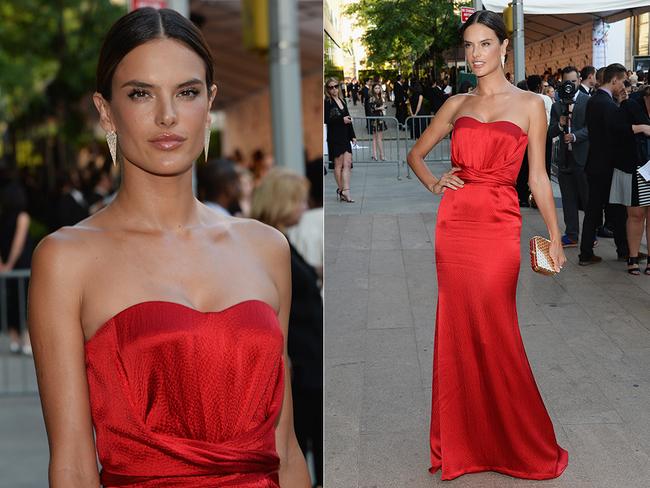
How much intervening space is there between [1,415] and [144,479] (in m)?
5.86

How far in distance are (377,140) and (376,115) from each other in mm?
120

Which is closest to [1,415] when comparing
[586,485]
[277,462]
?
[586,485]

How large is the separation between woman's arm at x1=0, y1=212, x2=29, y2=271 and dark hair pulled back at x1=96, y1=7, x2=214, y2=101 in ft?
16.6

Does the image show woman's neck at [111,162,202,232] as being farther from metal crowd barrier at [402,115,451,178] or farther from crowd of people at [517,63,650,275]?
crowd of people at [517,63,650,275]

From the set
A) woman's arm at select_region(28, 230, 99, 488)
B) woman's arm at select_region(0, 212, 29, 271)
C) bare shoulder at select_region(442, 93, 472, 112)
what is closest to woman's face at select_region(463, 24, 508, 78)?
bare shoulder at select_region(442, 93, 472, 112)

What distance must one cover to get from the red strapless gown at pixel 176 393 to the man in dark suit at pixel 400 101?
2.54 m

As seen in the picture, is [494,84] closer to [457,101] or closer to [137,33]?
[457,101]

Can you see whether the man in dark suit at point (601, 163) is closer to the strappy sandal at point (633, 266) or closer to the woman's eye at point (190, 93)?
the strappy sandal at point (633, 266)

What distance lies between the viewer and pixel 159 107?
3.68 feet

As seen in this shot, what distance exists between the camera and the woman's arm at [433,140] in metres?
3.29

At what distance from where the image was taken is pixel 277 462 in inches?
47.1

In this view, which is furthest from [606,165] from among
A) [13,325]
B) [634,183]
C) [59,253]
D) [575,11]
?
[59,253]

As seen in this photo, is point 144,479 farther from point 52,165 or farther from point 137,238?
point 52,165

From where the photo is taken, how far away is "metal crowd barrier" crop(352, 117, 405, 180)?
3.73 metres
